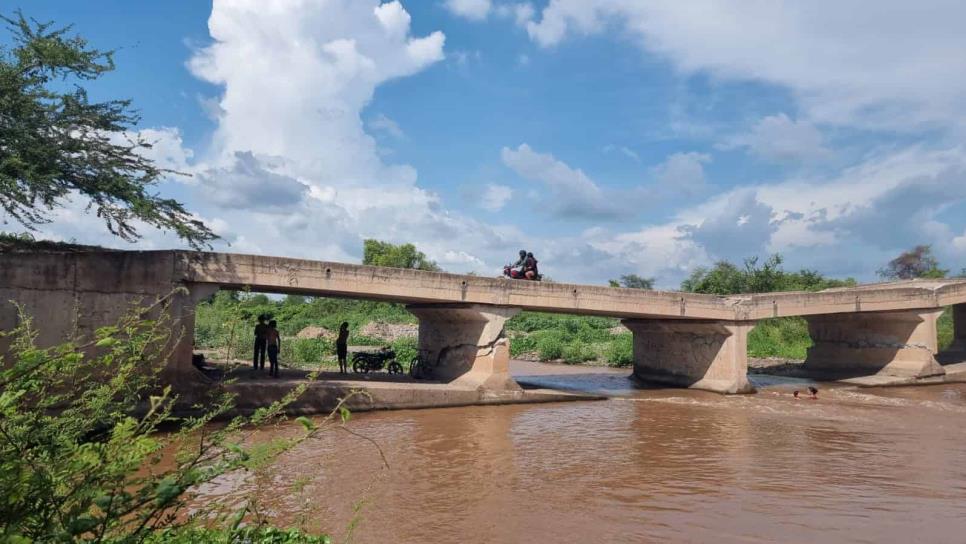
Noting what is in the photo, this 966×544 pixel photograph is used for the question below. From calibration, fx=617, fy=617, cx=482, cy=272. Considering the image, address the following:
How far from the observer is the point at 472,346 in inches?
610

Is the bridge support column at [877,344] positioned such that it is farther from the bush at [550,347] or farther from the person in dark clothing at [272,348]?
the person in dark clothing at [272,348]

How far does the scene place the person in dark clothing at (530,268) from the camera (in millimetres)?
16484

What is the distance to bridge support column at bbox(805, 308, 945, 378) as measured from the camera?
68.2 ft

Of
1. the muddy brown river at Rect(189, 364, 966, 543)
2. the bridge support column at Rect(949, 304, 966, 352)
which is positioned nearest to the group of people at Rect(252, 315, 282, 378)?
the muddy brown river at Rect(189, 364, 966, 543)

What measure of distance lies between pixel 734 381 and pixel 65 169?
1741cm

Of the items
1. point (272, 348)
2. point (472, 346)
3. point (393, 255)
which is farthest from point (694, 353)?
point (393, 255)

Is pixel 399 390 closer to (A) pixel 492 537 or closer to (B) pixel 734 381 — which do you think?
(A) pixel 492 537

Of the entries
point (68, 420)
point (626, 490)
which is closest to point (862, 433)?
point (626, 490)

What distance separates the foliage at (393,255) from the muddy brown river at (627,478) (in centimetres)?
4030

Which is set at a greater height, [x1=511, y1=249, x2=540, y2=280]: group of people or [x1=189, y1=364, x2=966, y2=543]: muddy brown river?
[x1=511, y1=249, x2=540, y2=280]: group of people

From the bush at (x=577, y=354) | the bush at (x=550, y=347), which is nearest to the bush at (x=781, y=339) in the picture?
the bush at (x=577, y=354)

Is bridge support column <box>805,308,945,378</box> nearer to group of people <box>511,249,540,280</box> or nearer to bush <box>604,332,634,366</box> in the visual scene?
bush <box>604,332,634,366</box>

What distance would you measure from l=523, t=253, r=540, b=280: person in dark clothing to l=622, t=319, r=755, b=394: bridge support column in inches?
203

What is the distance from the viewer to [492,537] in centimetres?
598
